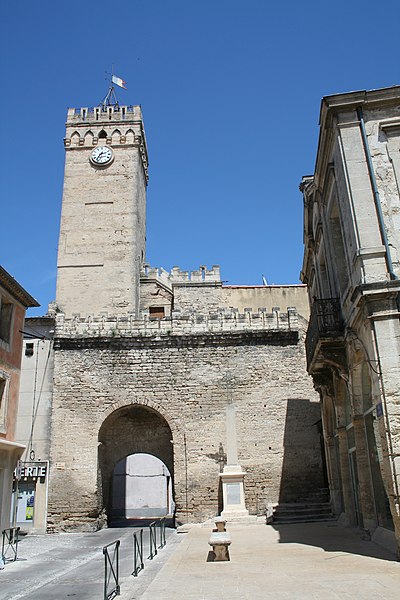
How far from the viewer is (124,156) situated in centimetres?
2764

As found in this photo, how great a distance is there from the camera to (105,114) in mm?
28891

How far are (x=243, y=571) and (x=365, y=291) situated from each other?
4.80m

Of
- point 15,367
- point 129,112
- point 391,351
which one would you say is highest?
point 129,112

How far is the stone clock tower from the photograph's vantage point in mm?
24891

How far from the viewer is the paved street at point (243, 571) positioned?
6.18 meters

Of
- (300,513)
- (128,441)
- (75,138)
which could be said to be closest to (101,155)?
(75,138)

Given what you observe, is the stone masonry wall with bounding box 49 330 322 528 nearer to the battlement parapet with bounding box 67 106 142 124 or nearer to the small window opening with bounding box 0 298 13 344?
the small window opening with bounding box 0 298 13 344

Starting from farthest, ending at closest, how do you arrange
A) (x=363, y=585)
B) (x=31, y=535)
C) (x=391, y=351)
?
(x=31, y=535) → (x=391, y=351) → (x=363, y=585)

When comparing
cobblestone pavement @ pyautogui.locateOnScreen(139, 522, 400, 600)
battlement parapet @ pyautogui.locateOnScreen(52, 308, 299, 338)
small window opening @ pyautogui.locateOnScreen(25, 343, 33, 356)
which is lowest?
cobblestone pavement @ pyautogui.locateOnScreen(139, 522, 400, 600)

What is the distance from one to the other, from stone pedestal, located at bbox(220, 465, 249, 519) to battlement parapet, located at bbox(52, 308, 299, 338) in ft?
17.3

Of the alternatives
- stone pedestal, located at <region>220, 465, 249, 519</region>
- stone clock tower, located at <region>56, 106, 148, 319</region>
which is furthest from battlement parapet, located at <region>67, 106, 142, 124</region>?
stone pedestal, located at <region>220, 465, 249, 519</region>

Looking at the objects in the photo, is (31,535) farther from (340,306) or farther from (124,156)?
(124,156)

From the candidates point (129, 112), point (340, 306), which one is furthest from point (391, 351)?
point (129, 112)

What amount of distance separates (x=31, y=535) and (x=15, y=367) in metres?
6.90
